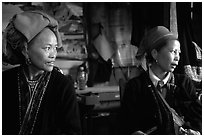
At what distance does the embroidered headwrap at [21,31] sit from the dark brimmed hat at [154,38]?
0.36 meters

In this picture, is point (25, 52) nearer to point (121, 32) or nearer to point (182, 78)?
point (121, 32)

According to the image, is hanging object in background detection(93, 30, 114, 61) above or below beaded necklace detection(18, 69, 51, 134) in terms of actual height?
above

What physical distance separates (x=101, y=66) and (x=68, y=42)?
8.5 inches

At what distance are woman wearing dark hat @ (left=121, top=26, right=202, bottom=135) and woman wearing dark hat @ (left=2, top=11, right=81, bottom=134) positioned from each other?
0.25 meters

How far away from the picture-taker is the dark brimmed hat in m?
1.08

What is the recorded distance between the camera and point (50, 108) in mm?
978

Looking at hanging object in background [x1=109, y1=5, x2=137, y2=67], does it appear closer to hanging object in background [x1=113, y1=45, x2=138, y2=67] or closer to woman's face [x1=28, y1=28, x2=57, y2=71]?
hanging object in background [x1=113, y1=45, x2=138, y2=67]

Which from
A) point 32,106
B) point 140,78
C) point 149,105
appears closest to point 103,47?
point 140,78

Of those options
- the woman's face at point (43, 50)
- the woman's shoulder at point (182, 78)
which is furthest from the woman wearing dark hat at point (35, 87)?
the woman's shoulder at point (182, 78)

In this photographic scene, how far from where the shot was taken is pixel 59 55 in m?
1.22

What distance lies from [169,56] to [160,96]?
0.17 meters

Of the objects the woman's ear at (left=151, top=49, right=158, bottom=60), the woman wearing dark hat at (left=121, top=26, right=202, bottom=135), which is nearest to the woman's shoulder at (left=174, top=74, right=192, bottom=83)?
the woman wearing dark hat at (left=121, top=26, right=202, bottom=135)

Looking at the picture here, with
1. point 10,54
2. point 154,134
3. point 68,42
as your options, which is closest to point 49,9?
point 68,42

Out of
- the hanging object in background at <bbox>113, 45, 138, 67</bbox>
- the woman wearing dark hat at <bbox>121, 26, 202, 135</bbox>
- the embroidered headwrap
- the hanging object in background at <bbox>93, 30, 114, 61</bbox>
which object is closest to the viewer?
the embroidered headwrap
